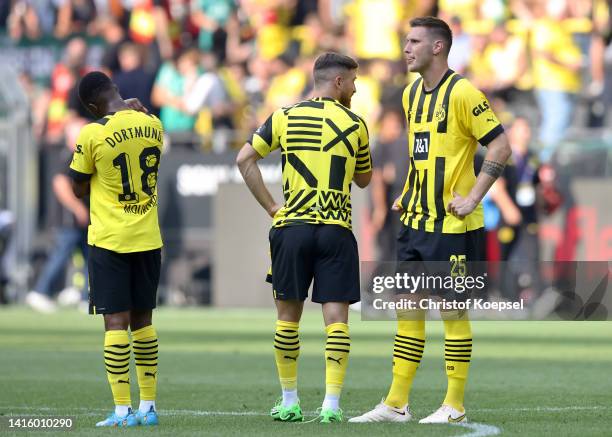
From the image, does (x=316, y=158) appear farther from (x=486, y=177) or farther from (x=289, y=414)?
(x=289, y=414)

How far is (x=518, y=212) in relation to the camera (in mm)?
20797

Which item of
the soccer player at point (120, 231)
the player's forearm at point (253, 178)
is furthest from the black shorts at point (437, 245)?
the soccer player at point (120, 231)

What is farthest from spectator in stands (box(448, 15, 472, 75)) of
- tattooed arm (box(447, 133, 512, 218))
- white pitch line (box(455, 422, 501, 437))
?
white pitch line (box(455, 422, 501, 437))

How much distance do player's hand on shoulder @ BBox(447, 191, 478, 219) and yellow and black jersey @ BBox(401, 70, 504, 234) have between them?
105 millimetres

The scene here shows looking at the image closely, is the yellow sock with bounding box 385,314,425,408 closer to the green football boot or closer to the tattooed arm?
the green football boot

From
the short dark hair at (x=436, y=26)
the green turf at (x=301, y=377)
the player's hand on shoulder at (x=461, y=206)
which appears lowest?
the green turf at (x=301, y=377)

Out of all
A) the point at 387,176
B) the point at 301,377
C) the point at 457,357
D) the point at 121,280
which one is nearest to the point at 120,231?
the point at 121,280

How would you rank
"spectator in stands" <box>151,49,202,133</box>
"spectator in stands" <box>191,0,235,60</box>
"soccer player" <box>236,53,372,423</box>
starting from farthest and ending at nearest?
"spectator in stands" <box>191,0,235,60</box>, "spectator in stands" <box>151,49,202,133</box>, "soccer player" <box>236,53,372,423</box>

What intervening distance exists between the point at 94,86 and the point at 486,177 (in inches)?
89.3

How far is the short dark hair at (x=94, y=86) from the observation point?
9.09 m

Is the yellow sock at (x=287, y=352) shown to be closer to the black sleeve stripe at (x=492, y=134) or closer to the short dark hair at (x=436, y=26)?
the black sleeve stripe at (x=492, y=134)

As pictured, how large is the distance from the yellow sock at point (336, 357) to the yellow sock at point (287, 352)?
0.21 meters

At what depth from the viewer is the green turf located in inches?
359

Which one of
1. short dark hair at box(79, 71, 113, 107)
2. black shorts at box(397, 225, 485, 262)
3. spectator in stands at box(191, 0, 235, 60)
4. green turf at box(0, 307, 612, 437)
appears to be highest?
spectator in stands at box(191, 0, 235, 60)
